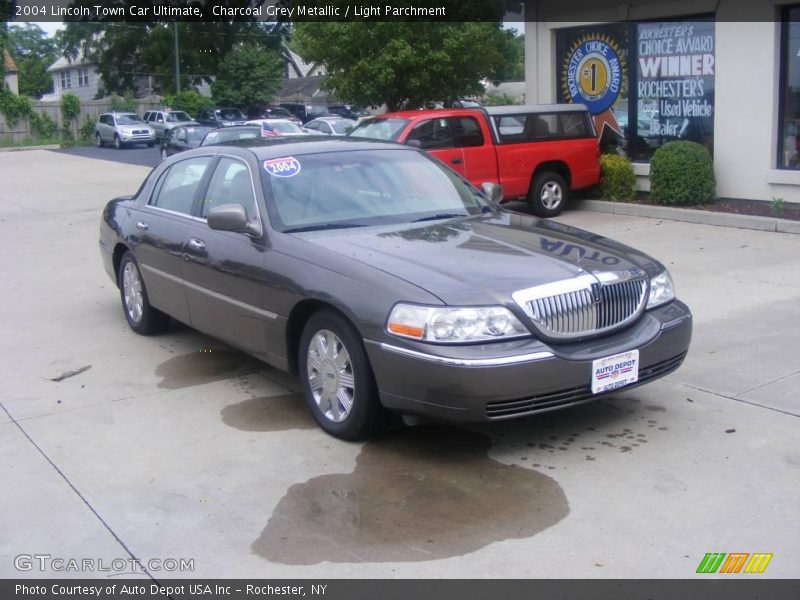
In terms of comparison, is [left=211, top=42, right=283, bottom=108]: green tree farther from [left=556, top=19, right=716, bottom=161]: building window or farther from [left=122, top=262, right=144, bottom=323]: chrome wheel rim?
[left=122, top=262, right=144, bottom=323]: chrome wheel rim

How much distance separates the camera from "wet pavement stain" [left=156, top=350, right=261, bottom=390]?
670cm

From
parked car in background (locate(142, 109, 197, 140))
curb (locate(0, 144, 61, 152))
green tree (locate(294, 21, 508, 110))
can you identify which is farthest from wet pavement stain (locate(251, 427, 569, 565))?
curb (locate(0, 144, 61, 152))

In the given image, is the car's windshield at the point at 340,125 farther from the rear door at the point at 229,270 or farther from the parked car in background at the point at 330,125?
the rear door at the point at 229,270

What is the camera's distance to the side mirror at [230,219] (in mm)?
5824

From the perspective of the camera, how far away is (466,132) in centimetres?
1361

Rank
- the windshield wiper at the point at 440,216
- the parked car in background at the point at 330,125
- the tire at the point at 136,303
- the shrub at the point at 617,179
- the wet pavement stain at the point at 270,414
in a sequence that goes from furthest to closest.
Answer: the parked car in background at the point at 330,125, the shrub at the point at 617,179, the tire at the point at 136,303, the windshield wiper at the point at 440,216, the wet pavement stain at the point at 270,414

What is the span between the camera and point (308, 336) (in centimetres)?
553

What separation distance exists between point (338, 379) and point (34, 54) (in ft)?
379

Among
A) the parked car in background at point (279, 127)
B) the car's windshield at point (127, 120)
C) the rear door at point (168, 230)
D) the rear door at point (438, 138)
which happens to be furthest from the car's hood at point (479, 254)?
the car's windshield at point (127, 120)

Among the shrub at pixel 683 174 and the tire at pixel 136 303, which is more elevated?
the shrub at pixel 683 174

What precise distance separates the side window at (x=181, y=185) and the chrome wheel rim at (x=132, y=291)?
0.66m

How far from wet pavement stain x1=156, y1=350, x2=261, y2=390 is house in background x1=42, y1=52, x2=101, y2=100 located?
7479 cm
